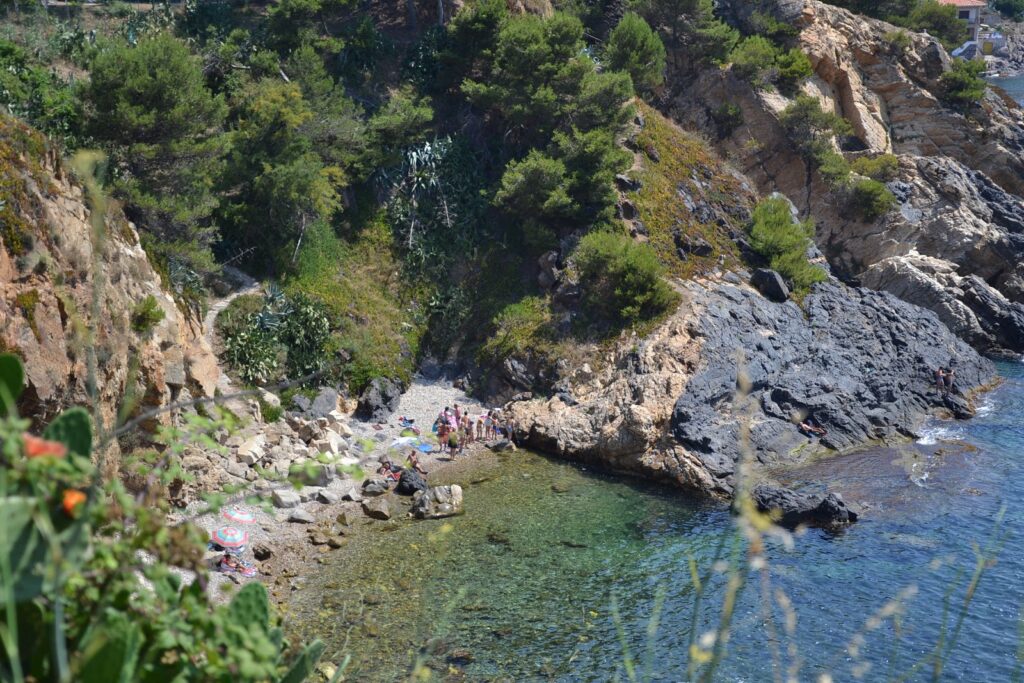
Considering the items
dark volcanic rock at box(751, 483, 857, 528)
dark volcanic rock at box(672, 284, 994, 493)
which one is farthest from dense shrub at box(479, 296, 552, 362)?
dark volcanic rock at box(751, 483, 857, 528)

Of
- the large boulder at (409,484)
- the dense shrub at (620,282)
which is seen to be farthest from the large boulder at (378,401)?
the dense shrub at (620,282)

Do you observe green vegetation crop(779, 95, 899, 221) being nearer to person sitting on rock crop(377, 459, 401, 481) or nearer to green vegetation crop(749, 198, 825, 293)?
green vegetation crop(749, 198, 825, 293)

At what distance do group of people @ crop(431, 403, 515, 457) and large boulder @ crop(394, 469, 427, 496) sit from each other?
8.63 ft

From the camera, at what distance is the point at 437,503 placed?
20859mm

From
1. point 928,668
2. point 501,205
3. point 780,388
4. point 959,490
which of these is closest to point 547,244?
point 501,205

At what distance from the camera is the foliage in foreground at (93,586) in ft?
11.5

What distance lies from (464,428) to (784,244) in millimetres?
13733

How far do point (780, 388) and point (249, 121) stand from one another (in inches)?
705

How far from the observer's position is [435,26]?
3709cm

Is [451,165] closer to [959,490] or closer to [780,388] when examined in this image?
[780,388]

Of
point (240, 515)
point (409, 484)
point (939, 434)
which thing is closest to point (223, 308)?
point (409, 484)

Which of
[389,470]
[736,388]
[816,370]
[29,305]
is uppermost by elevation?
[29,305]

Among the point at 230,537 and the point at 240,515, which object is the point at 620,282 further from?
the point at 230,537

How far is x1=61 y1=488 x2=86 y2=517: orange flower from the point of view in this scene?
11.5 ft
